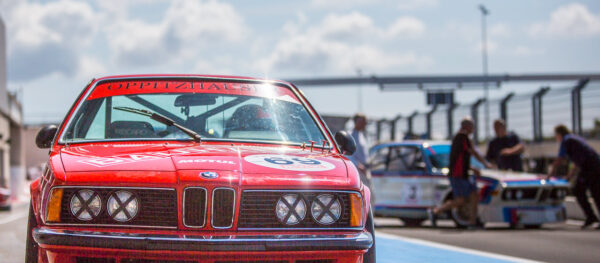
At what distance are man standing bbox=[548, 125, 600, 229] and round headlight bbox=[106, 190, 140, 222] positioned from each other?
9.59 meters

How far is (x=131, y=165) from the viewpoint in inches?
163

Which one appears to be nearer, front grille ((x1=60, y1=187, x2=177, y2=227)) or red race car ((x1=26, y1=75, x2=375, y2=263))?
→ red race car ((x1=26, y1=75, x2=375, y2=263))

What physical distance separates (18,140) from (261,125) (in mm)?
53984

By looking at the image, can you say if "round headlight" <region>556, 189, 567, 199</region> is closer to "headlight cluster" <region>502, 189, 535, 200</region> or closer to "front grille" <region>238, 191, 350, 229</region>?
"headlight cluster" <region>502, 189, 535, 200</region>

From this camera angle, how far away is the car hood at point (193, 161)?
13.4ft

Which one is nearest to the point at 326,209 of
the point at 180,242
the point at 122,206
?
the point at 180,242

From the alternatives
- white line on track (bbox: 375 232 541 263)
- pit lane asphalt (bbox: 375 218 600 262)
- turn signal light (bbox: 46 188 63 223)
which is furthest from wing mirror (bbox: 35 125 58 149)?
pit lane asphalt (bbox: 375 218 600 262)

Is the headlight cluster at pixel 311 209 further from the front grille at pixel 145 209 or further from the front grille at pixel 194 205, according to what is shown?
the front grille at pixel 145 209

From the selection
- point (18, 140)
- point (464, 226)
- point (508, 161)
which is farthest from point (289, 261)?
point (18, 140)

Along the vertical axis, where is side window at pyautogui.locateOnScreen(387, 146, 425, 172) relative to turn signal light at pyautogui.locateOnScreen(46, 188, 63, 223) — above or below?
below

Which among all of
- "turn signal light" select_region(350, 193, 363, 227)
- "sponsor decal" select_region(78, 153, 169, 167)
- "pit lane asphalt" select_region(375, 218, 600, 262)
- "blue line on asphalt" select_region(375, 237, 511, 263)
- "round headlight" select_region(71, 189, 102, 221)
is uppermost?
"sponsor decal" select_region(78, 153, 169, 167)

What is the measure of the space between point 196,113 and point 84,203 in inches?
54.8

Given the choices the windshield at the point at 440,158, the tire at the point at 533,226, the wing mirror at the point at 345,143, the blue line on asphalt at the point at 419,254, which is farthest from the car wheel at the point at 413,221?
the wing mirror at the point at 345,143

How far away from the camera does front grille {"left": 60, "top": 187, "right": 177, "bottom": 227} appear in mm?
4000
